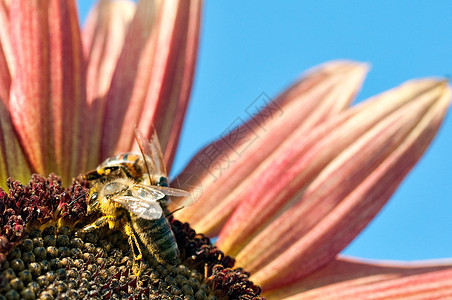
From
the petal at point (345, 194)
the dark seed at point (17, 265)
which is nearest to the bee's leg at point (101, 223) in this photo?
the dark seed at point (17, 265)

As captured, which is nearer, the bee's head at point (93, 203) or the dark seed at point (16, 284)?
the dark seed at point (16, 284)

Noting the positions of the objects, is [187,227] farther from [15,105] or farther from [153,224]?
[15,105]

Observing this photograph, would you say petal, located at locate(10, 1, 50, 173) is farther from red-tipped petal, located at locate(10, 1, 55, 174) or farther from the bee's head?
the bee's head

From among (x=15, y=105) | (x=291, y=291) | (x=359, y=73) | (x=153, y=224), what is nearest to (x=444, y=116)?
(x=359, y=73)

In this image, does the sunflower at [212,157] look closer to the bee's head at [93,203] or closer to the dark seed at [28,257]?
the bee's head at [93,203]

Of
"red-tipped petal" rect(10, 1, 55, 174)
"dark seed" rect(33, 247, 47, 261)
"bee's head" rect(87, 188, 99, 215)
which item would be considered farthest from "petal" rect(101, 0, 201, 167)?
"dark seed" rect(33, 247, 47, 261)

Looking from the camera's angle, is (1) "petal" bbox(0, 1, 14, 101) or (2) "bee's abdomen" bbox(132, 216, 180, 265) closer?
(2) "bee's abdomen" bbox(132, 216, 180, 265)
